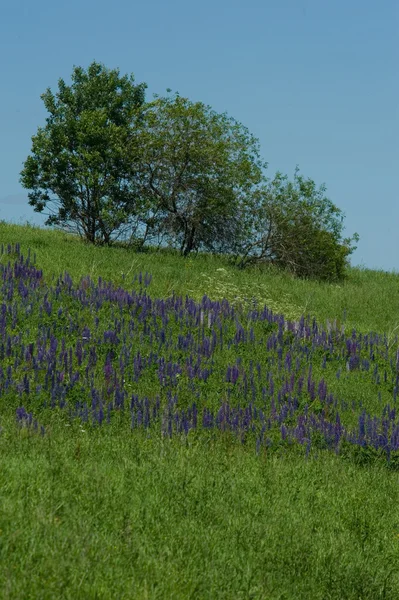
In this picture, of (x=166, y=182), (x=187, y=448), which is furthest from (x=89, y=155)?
(x=187, y=448)

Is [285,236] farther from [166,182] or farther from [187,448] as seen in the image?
[187,448]

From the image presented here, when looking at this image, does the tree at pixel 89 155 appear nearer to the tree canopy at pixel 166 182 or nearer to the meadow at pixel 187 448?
the tree canopy at pixel 166 182

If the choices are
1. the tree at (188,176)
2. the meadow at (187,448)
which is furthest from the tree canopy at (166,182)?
the meadow at (187,448)

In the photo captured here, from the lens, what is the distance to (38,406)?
33.8ft

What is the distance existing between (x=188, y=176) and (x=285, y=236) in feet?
12.9

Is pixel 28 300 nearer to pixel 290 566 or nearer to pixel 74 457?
pixel 74 457

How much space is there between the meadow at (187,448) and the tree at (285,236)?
8.45 metres

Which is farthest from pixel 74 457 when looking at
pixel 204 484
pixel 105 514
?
pixel 105 514

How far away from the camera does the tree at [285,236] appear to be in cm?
2816

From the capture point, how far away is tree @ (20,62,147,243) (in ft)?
90.2

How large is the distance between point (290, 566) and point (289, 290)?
56.8 ft

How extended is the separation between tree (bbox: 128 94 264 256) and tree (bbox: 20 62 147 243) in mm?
730

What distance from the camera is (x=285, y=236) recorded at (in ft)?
92.7

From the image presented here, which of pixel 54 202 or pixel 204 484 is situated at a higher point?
pixel 54 202
